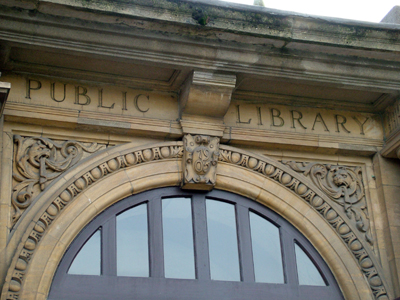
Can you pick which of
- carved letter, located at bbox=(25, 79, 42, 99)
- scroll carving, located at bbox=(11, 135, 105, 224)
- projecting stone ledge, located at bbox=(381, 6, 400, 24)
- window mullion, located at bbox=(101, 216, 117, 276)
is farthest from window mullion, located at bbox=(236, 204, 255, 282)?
projecting stone ledge, located at bbox=(381, 6, 400, 24)

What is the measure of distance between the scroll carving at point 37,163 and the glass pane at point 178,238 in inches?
38.9

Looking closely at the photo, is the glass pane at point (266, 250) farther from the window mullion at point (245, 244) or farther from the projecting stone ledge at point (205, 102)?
the projecting stone ledge at point (205, 102)

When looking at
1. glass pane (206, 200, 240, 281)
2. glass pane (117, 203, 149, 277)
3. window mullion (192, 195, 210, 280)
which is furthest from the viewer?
glass pane (206, 200, 240, 281)

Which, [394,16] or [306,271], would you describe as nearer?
[306,271]

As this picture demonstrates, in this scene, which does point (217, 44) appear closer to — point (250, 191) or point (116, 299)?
point (250, 191)

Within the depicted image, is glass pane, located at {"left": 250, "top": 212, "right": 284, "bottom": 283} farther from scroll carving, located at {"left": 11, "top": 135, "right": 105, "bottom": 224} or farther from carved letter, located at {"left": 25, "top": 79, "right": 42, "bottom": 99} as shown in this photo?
carved letter, located at {"left": 25, "top": 79, "right": 42, "bottom": 99}

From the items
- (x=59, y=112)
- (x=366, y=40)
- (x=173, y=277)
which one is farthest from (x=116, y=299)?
(x=366, y=40)

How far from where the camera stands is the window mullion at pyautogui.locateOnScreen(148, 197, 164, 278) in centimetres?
622

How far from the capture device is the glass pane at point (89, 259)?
607 cm

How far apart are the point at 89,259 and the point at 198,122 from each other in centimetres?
178

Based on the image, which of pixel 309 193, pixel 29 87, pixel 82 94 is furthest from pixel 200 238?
pixel 29 87

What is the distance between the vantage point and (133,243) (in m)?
6.33

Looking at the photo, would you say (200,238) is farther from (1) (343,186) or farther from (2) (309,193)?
(1) (343,186)

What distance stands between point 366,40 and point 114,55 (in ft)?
8.35
